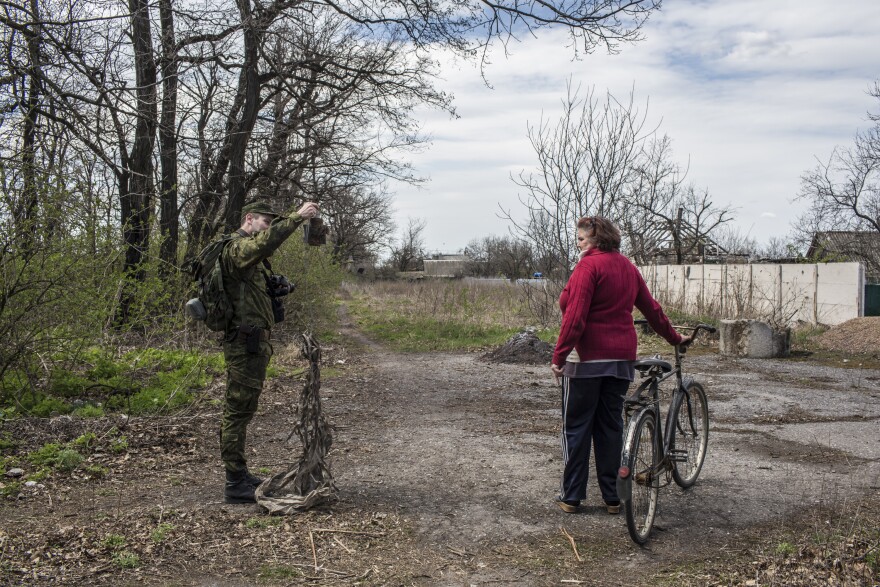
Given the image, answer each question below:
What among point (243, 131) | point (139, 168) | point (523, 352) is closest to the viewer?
point (139, 168)

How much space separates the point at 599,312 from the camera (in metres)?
4.99

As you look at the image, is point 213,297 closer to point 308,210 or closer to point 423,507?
point 308,210

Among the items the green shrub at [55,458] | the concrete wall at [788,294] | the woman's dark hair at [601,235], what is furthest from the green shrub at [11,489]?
the concrete wall at [788,294]

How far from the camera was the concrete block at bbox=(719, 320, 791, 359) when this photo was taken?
15320 millimetres

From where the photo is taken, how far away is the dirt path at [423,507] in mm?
4215

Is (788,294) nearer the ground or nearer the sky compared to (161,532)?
nearer the sky

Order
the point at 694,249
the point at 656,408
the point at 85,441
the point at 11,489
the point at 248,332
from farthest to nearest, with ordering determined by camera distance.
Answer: the point at 694,249 → the point at 85,441 → the point at 11,489 → the point at 248,332 → the point at 656,408

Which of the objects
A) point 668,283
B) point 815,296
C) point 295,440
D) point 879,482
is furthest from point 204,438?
point 668,283

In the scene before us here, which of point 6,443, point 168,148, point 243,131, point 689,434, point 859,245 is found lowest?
point 6,443

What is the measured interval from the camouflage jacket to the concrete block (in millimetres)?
12422

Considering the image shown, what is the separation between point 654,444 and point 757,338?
37.9 feet

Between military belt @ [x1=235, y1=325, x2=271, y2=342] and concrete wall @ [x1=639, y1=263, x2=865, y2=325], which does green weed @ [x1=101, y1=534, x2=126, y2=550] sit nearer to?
military belt @ [x1=235, y1=325, x2=271, y2=342]

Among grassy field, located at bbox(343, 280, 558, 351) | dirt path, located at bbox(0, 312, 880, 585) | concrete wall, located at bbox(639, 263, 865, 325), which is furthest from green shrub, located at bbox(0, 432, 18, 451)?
concrete wall, located at bbox(639, 263, 865, 325)

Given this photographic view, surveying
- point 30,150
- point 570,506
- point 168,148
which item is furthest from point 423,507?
point 168,148
